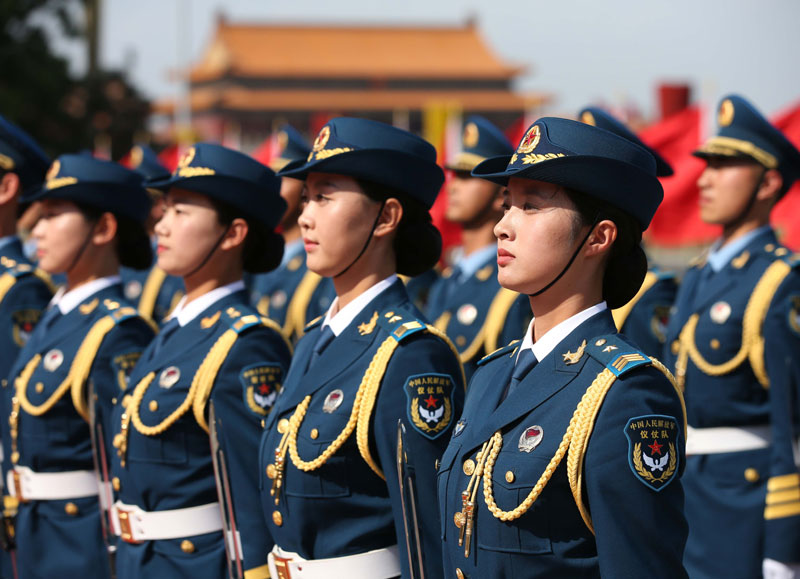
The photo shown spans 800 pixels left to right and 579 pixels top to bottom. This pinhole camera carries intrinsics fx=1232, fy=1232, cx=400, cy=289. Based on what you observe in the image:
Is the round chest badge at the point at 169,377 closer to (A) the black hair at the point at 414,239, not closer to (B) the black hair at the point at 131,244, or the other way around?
(A) the black hair at the point at 414,239

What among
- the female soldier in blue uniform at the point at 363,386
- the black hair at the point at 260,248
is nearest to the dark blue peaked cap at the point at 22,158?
the black hair at the point at 260,248

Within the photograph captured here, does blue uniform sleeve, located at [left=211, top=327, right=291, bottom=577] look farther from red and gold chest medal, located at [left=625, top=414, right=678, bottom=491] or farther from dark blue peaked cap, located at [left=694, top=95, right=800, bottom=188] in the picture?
dark blue peaked cap, located at [left=694, top=95, right=800, bottom=188]

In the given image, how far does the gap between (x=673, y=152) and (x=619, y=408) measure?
946cm

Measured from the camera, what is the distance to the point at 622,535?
8.61 feet

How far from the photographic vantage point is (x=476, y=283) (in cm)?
642

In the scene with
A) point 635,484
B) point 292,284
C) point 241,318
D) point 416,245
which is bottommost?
point 635,484

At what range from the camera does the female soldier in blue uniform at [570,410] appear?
8.74ft

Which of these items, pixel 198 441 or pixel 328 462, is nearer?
pixel 328 462

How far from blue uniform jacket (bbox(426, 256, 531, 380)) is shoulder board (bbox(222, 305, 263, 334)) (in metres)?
1.99

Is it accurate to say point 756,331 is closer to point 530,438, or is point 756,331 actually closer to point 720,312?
point 720,312

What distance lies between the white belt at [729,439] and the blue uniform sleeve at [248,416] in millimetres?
1852

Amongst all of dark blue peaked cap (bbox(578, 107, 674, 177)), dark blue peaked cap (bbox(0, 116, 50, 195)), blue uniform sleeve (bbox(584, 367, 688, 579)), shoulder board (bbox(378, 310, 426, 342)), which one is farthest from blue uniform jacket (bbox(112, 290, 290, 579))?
dark blue peaked cap (bbox(0, 116, 50, 195))

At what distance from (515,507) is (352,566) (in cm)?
82

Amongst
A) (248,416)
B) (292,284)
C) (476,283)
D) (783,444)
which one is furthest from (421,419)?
(292,284)
